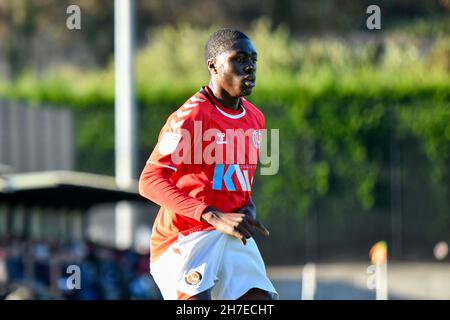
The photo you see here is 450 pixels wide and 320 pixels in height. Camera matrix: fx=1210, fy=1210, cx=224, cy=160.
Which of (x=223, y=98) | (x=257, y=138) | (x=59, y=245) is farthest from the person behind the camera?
(x=59, y=245)

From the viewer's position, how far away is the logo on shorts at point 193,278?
5773 millimetres

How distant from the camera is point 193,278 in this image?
5781 mm

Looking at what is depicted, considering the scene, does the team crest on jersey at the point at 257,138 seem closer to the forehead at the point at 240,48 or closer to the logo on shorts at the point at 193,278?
the forehead at the point at 240,48

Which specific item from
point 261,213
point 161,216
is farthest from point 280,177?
point 161,216

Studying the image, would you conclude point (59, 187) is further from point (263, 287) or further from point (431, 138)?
point (431, 138)

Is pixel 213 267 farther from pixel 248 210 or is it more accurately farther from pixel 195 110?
pixel 195 110

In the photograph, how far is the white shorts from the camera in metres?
5.79

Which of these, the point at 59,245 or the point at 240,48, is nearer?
the point at 240,48

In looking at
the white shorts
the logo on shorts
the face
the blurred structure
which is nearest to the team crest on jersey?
the face

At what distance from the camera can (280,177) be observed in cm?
2258

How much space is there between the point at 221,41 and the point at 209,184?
702mm

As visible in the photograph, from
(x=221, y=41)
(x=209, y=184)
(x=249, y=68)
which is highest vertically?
(x=221, y=41)

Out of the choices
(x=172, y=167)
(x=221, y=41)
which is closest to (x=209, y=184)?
(x=172, y=167)

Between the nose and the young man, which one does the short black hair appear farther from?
the nose
